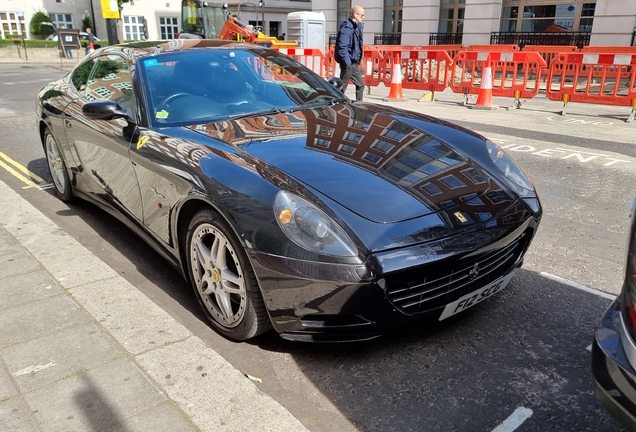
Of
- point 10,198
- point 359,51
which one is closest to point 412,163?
point 10,198

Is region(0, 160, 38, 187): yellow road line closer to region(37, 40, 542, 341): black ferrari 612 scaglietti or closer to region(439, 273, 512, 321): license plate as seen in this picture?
region(37, 40, 542, 341): black ferrari 612 scaglietti

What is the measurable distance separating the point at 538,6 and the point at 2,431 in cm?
2293

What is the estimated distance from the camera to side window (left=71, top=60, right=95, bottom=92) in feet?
15.7

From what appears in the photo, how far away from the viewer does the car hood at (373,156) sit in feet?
9.00

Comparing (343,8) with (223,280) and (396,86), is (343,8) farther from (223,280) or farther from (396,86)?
(223,280)

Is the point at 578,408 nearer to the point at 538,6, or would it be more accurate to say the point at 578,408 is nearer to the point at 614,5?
the point at 614,5

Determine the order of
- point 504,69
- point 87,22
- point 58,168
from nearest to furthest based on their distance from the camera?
point 58,168, point 504,69, point 87,22

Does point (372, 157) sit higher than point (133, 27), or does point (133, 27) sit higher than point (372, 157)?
point (372, 157)

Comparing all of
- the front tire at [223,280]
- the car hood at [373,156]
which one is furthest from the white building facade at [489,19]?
the front tire at [223,280]

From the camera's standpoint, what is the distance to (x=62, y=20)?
156ft

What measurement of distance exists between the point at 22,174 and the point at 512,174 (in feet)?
19.2

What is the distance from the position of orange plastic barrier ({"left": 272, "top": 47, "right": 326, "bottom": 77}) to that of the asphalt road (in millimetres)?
11180

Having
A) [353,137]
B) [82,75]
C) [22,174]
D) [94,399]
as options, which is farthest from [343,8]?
[94,399]

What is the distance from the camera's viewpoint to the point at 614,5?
735 inches
